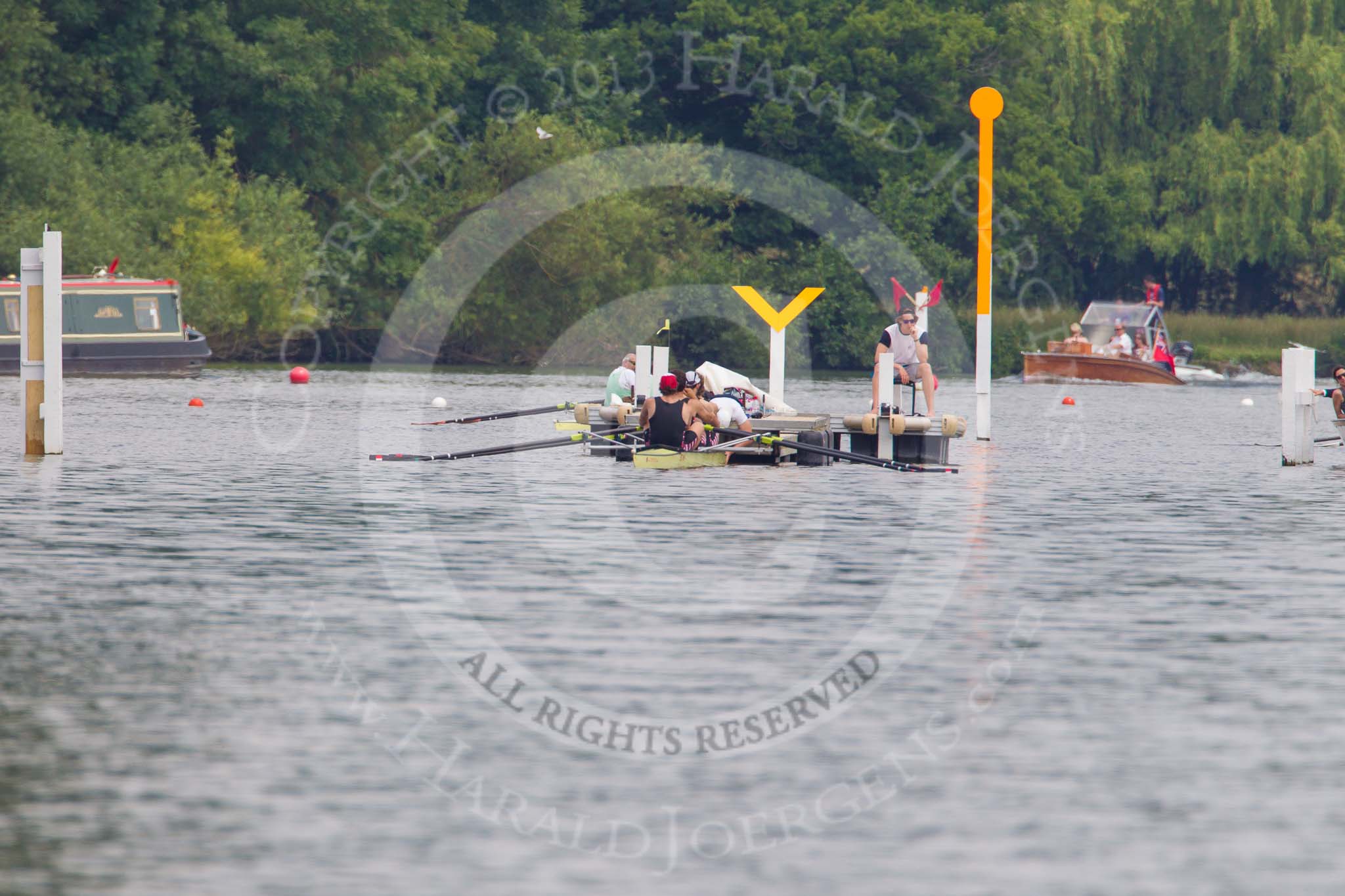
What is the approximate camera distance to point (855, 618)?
13.6 metres

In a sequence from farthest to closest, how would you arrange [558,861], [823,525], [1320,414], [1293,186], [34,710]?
[1293,186] → [1320,414] → [823,525] → [34,710] → [558,861]

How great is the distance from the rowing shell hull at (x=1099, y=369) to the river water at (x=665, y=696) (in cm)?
4378

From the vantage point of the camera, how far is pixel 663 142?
3110 inches

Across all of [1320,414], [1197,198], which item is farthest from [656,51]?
[1320,414]

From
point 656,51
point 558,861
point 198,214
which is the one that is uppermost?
point 656,51

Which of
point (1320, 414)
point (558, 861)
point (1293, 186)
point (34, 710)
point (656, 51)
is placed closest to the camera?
point (558, 861)

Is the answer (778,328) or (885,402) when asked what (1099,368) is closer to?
(778,328)

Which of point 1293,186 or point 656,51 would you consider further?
point 656,51

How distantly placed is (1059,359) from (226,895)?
198ft

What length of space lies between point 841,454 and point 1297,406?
21.7 feet

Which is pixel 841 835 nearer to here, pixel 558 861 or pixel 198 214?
pixel 558 861

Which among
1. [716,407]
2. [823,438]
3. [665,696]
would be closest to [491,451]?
[716,407]

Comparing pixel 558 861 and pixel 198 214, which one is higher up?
pixel 198 214

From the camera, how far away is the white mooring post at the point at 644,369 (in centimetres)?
3250
